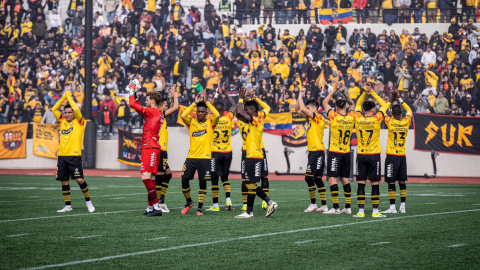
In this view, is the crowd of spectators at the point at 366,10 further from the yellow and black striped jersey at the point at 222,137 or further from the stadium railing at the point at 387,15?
the yellow and black striped jersey at the point at 222,137

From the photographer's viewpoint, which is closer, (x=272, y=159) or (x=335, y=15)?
(x=272, y=159)

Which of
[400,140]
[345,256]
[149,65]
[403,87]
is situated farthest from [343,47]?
[345,256]

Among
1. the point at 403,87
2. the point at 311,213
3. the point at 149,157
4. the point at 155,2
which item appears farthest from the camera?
the point at 155,2

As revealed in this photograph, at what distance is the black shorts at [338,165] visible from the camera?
38.7 feet

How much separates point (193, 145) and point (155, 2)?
22092 mm

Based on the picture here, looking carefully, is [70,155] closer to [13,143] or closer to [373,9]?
[13,143]

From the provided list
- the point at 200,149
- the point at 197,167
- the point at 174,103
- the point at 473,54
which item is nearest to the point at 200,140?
the point at 200,149

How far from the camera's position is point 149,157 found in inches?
433

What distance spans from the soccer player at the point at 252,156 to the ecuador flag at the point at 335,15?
2010cm

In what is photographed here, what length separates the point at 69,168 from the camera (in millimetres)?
12062

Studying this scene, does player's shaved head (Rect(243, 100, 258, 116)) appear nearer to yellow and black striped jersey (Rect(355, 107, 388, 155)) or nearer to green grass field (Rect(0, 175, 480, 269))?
green grass field (Rect(0, 175, 480, 269))

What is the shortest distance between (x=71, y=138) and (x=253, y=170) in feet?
13.0

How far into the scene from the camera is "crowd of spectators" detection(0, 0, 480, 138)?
26172 mm

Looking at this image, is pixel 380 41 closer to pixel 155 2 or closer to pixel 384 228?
pixel 155 2
